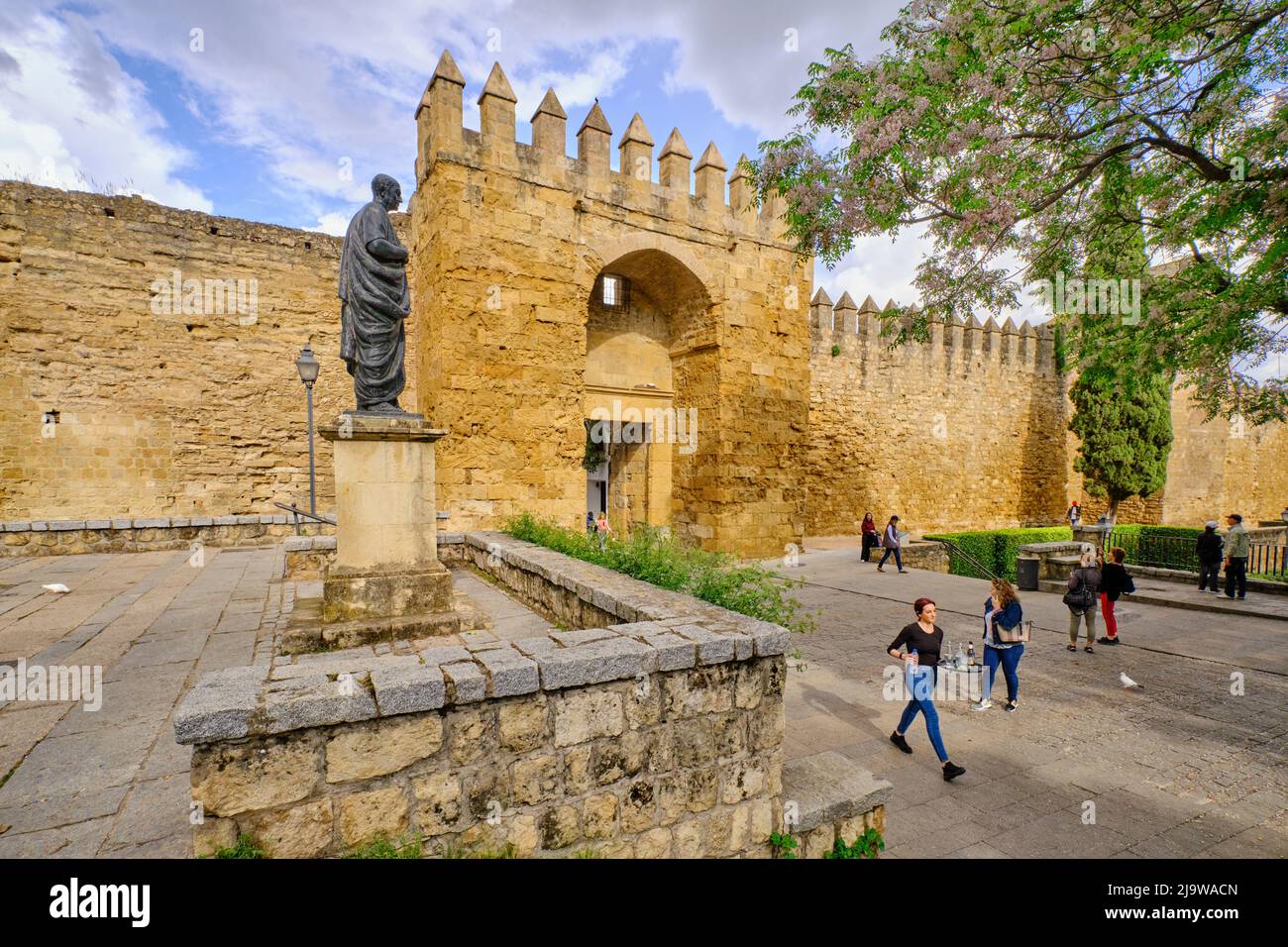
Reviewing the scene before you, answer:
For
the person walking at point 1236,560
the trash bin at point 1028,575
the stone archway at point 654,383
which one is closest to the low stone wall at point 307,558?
the stone archway at point 654,383

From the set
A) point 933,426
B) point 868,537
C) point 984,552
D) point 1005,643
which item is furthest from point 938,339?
point 1005,643

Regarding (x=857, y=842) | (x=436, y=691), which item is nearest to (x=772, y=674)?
(x=857, y=842)

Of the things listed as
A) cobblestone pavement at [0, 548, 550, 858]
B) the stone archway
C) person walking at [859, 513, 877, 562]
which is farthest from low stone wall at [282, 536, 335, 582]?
person walking at [859, 513, 877, 562]

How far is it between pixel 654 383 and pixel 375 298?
1029 cm

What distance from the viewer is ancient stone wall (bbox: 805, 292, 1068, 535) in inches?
771

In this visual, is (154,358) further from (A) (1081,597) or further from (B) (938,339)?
(B) (938,339)

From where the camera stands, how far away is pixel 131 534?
31.8ft

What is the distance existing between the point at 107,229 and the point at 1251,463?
41.9m

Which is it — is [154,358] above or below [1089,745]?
above

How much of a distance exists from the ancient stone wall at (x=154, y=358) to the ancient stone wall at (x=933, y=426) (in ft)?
48.3

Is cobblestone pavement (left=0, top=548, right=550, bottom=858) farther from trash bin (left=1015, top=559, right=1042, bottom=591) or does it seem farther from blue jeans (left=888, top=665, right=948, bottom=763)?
trash bin (left=1015, top=559, right=1042, bottom=591)

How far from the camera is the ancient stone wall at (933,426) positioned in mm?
19594

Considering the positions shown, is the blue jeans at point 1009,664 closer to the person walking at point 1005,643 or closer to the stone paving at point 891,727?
the person walking at point 1005,643

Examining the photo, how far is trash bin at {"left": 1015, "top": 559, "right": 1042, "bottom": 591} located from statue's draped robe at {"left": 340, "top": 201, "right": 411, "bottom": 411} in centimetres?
1182
